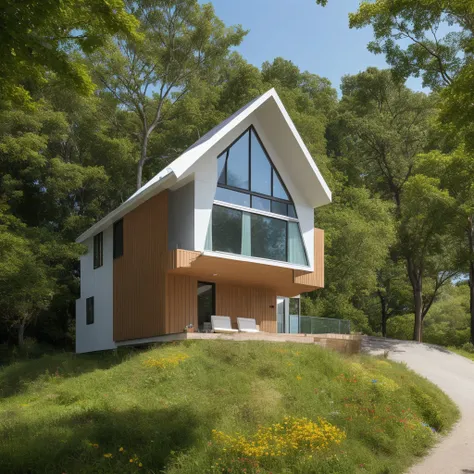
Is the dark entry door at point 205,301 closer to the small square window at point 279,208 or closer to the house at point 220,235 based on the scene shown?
the house at point 220,235

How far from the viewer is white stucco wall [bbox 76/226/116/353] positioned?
21.0 m

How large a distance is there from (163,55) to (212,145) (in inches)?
695

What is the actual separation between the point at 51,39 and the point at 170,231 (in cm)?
1014

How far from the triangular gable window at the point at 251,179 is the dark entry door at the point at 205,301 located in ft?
11.1

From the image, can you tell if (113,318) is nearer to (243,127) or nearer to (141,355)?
(141,355)

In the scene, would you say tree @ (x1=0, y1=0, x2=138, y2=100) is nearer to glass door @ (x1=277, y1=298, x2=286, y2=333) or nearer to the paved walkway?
the paved walkway

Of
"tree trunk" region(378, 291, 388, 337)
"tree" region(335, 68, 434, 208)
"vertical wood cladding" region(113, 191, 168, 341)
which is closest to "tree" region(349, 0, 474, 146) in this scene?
"vertical wood cladding" region(113, 191, 168, 341)

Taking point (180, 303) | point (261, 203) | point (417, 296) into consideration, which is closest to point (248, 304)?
point (180, 303)

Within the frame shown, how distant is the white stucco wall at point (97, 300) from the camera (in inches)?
828

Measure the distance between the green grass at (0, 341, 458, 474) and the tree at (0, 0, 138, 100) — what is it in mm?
5660

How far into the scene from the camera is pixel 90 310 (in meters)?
23.0

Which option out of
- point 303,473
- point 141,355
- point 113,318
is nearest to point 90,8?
point 303,473

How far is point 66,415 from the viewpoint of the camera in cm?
973

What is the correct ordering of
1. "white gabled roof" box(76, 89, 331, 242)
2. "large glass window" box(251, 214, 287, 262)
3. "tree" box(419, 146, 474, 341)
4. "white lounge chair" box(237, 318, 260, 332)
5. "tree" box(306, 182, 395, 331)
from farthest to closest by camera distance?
"tree" box(306, 182, 395, 331), "tree" box(419, 146, 474, 341), "white lounge chair" box(237, 318, 260, 332), "large glass window" box(251, 214, 287, 262), "white gabled roof" box(76, 89, 331, 242)
